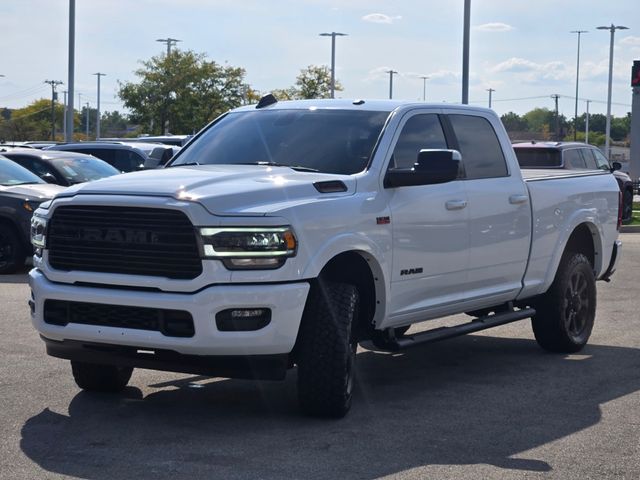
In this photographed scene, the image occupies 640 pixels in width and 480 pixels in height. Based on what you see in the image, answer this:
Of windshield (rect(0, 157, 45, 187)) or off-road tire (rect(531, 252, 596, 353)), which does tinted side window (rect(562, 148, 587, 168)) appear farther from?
off-road tire (rect(531, 252, 596, 353))

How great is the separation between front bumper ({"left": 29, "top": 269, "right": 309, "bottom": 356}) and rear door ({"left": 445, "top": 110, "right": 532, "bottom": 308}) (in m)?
2.23

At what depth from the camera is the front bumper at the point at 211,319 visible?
6.59 metres

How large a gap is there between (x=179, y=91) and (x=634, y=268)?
137 ft

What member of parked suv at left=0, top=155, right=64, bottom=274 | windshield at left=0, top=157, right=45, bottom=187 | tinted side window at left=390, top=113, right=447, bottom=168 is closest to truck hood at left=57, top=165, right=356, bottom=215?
tinted side window at left=390, top=113, right=447, bottom=168

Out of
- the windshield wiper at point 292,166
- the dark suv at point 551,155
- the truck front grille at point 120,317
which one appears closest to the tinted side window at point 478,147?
the windshield wiper at point 292,166

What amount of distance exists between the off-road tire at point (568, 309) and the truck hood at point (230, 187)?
9.88 ft

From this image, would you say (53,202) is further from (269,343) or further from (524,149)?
(524,149)

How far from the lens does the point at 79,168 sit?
60.5ft

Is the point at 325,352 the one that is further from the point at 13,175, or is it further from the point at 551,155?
the point at 551,155

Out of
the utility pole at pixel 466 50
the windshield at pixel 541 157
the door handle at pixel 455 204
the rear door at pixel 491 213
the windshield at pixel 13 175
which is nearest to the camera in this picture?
the door handle at pixel 455 204

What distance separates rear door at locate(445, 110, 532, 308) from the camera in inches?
342

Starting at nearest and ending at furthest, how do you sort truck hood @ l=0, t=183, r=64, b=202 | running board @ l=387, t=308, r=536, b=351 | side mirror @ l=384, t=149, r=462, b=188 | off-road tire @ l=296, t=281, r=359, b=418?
off-road tire @ l=296, t=281, r=359, b=418 → side mirror @ l=384, t=149, r=462, b=188 → running board @ l=387, t=308, r=536, b=351 → truck hood @ l=0, t=183, r=64, b=202

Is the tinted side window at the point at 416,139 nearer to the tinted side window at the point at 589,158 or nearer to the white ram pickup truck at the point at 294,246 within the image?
the white ram pickup truck at the point at 294,246

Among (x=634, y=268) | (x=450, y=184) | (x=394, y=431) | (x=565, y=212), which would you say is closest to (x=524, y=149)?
(x=634, y=268)
